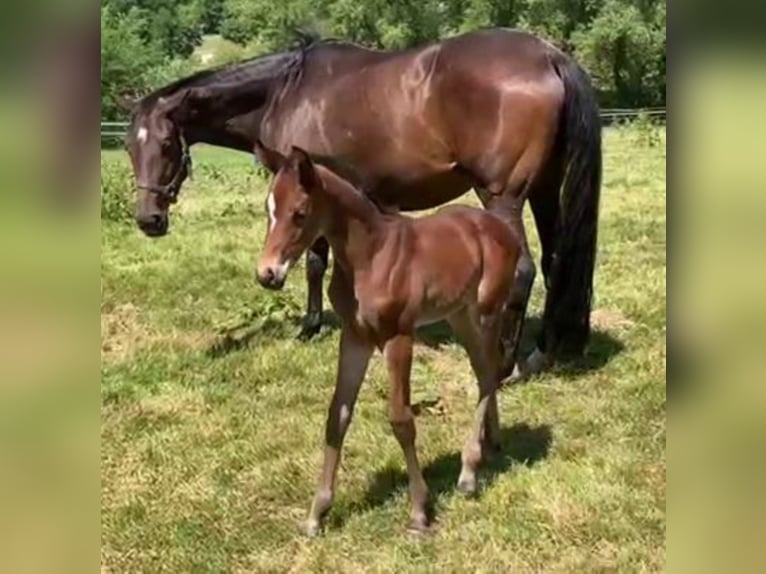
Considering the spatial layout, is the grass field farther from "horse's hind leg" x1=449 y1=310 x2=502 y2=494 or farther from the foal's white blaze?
the foal's white blaze

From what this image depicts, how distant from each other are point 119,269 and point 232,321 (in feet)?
3.79

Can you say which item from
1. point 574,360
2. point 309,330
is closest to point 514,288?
point 574,360

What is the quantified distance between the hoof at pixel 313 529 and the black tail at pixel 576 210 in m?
1.74

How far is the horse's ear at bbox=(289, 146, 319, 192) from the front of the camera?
2.43 meters

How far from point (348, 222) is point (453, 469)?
116cm

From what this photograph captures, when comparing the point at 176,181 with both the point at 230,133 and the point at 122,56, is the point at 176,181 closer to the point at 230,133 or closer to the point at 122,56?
the point at 230,133

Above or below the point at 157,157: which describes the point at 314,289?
Result: below

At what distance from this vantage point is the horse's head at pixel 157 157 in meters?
4.27

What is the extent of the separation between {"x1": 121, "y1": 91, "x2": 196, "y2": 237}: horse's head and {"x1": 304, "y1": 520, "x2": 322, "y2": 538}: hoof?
2.04 meters

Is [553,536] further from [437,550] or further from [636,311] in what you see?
[636,311]

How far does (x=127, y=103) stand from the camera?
3922mm
